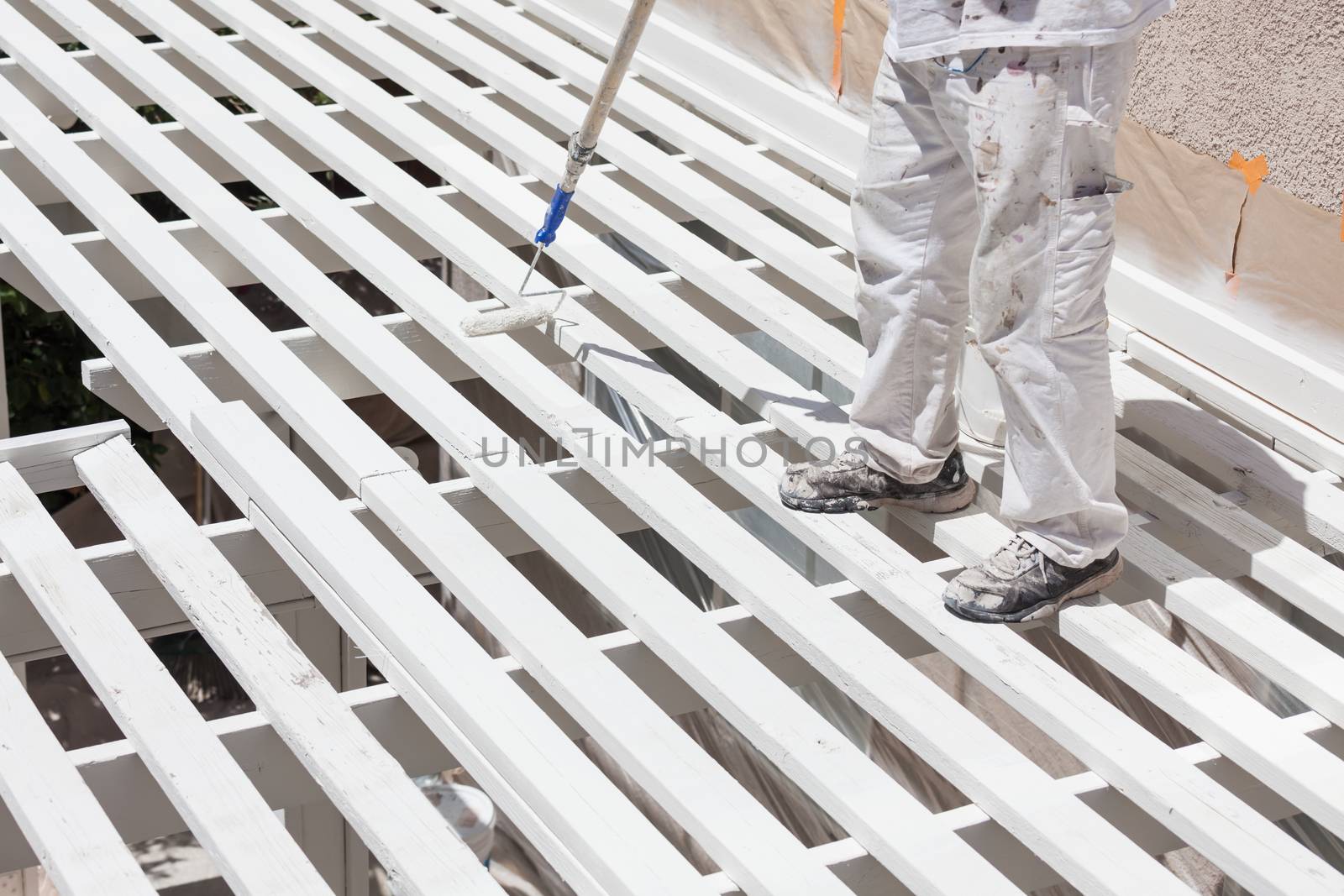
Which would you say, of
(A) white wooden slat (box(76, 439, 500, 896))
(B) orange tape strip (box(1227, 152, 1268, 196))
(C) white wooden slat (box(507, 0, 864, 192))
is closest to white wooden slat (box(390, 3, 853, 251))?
(C) white wooden slat (box(507, 0, 864, 192))

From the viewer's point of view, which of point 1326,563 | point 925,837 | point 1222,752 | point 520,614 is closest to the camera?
point 925,837

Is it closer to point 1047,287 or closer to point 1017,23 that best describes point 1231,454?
point 1047,287

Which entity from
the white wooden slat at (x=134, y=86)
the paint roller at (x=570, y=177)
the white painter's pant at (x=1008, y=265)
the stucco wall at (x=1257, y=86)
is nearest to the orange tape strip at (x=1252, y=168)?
the stucco wall at (x=1257, y=86)

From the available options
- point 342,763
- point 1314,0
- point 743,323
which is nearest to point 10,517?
point 342,763

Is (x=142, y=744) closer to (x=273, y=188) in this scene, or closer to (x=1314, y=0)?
(x=273, y=188)

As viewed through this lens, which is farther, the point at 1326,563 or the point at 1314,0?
the point at 1314,0

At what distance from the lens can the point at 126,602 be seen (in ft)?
7.87

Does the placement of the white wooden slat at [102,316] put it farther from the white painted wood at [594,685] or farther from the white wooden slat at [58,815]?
the white wooden slat at [58,815]

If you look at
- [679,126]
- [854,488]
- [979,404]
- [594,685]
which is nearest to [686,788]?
[594,685]

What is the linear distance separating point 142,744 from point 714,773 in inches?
28.2

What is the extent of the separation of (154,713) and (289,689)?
0.56ft

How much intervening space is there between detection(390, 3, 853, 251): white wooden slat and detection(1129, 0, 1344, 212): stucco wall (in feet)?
2.27

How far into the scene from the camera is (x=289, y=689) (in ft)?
6.61

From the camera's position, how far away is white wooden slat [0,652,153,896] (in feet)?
5.64
